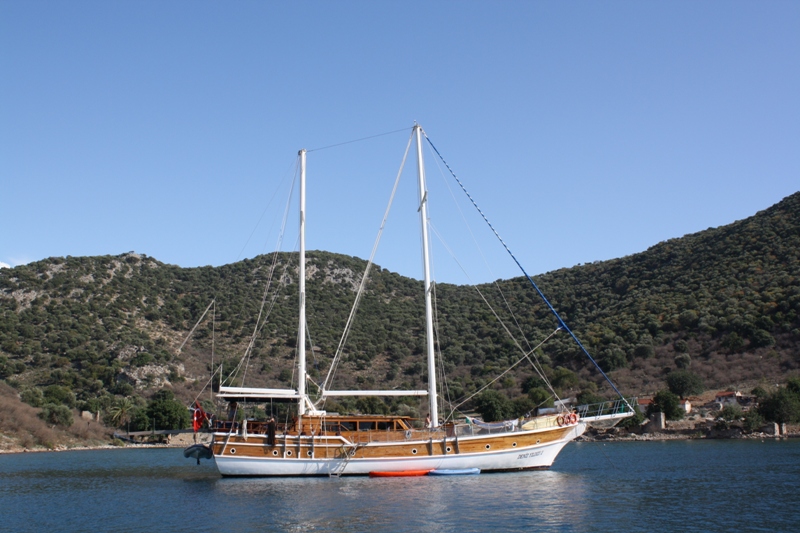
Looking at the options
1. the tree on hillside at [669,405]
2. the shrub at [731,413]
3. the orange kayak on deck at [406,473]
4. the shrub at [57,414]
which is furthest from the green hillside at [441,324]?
the orange kayak on deck at [406,473]

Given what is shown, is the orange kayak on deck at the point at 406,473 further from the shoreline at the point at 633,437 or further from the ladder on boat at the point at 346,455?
the shoreline at the point at 633,437

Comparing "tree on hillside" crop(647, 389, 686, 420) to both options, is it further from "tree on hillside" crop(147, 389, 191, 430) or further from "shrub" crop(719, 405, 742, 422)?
"tree on hillside" crop(147, 389, 191, 430)

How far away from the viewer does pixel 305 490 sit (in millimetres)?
27594

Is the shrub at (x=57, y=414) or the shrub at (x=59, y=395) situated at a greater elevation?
the shrub at (x=59, y=395)

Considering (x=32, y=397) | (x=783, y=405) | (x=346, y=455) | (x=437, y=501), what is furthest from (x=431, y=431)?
(x=32, y=397)

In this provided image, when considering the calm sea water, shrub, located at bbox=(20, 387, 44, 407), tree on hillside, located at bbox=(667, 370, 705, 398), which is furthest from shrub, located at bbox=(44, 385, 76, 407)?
tree on hillside, located at bbox=(667, 370, 705, 398)

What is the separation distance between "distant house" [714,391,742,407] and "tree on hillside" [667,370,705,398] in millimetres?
2057

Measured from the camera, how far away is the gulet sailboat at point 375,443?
31.2 meters

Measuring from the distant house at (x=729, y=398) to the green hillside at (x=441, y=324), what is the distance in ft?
8.94

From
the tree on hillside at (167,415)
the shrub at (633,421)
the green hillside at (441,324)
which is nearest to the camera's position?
the shrub at (633,421)

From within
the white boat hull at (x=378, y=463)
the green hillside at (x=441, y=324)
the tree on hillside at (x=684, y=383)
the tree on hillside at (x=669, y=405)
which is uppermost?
the green hillside at (x=441, y=324)

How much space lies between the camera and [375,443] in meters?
31.4

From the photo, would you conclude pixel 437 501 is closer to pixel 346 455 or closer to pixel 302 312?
pixel 346 455

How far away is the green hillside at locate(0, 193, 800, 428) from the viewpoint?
2692 inches
